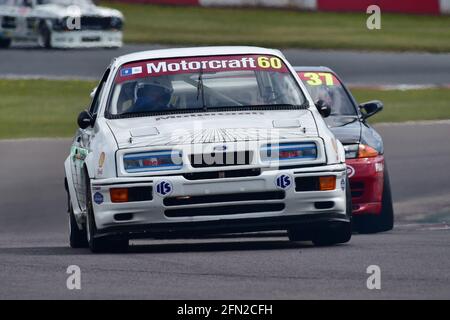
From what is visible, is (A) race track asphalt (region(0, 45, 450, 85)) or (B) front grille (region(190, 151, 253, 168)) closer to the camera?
(B) front grille (region(190, 151, 253, 168))

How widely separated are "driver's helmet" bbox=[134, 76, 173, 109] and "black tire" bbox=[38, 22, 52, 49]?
20429mm

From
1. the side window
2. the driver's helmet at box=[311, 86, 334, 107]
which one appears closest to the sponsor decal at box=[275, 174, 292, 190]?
the side window

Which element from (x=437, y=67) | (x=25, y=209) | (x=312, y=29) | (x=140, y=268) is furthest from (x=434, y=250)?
(x=312, y=29)

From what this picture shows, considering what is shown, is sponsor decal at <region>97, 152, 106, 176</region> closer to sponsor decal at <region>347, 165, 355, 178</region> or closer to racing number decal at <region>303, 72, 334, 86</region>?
sponsor decal at <region>347, 165, 355, 178</region>

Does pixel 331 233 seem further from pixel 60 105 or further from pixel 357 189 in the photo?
pixel 60 105

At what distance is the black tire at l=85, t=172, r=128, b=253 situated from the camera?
10264 mm

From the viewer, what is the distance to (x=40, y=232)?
14.1 m

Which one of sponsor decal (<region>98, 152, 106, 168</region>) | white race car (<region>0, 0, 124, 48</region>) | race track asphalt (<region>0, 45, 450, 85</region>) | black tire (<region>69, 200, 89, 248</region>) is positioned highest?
sponsor decal (<region>98, 152, 106, 168</region>)

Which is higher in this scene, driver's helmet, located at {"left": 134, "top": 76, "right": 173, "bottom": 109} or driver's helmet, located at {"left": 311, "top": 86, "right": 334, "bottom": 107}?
driver's helmet, located at {"left": 134, "top": 76, "right": 173, "bottom": 109}

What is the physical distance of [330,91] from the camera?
1386 centimetres

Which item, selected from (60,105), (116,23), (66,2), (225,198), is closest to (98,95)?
(225,198)

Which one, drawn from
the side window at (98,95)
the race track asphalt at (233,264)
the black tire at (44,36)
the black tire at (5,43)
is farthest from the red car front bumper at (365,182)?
the black tire at (5,43)
